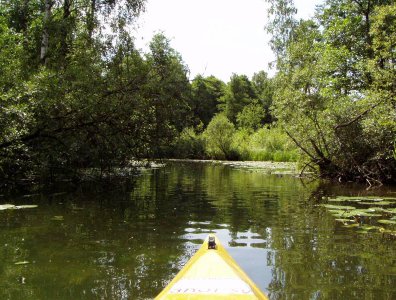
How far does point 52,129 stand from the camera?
45.5 ft

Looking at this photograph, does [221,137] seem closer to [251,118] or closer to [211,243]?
[251,118]

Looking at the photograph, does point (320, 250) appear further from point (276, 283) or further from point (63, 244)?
point (63, 244)

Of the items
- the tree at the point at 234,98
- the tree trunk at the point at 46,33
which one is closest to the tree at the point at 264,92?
the tree at the point at 234,98

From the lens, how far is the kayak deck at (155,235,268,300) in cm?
312

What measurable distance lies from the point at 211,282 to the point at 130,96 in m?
11.8

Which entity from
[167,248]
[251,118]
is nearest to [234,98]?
[251,118]

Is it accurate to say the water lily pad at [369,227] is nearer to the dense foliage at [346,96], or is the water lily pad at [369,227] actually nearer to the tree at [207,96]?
the dense foliage at [346,96]

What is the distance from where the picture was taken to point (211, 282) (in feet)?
10.8

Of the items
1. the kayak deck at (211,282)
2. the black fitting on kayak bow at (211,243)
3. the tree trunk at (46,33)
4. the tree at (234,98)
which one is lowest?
the kayak deck at (211,282)

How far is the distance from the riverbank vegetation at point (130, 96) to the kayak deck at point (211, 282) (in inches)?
376

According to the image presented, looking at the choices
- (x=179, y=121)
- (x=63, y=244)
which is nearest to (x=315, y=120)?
(x=179, y=121)

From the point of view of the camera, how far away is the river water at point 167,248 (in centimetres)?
475

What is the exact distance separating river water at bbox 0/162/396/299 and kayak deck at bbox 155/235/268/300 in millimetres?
1152

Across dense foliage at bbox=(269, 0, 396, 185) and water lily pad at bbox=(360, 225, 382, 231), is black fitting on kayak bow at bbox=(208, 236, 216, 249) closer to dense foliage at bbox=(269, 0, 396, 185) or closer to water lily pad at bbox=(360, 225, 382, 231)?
water lily pad at bbox=(360, 225, 382, 231)
